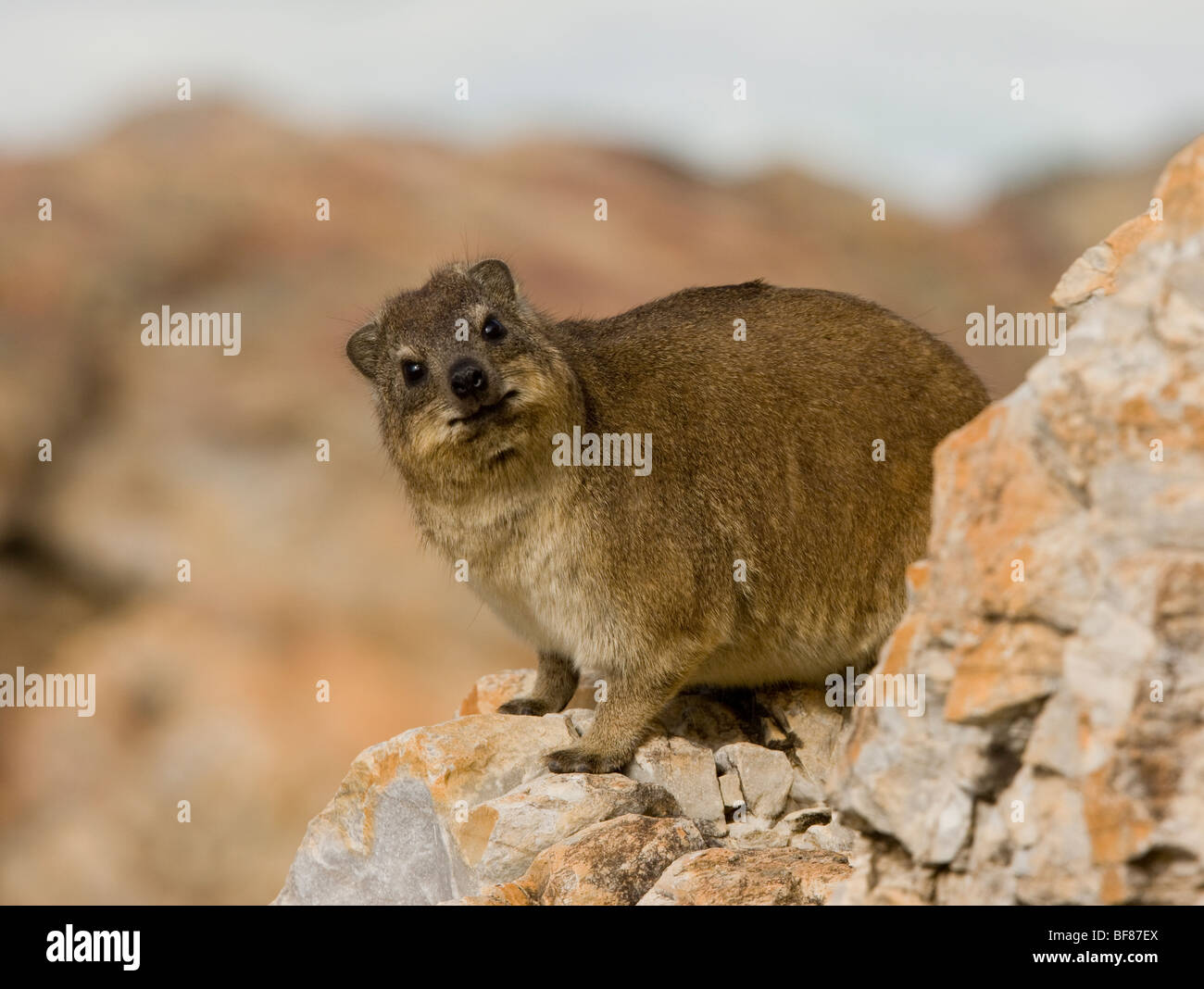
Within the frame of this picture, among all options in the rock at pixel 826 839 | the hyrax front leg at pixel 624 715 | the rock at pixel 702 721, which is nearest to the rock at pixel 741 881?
the rock at pixel 826 839

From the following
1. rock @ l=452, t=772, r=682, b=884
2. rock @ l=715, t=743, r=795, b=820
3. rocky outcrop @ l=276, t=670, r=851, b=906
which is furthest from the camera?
rock @ l=715, t=743, r=795, b=820

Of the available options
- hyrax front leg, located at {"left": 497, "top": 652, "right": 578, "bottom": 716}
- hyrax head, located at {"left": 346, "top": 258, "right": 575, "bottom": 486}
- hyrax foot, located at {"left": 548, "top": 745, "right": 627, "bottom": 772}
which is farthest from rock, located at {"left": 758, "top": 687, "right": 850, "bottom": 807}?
hyrax head, located at {"left": 346, "top": 258, "right": 575, "bottom": 486}

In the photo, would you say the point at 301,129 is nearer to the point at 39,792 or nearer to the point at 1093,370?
the point at 39,792

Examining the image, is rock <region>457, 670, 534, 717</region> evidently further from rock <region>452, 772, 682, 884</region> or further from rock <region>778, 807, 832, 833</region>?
rock <region>778, 807, 832, 833</region>

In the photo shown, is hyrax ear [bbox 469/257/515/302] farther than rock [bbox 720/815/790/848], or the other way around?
hyrax ear [bbox 469/257/515/302]

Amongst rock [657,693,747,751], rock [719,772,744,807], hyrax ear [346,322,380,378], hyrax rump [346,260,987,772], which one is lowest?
rock [719,772,744,807]

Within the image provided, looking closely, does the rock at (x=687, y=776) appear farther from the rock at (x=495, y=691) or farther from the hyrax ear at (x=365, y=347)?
the hyrax ear at (x=365, y=347)

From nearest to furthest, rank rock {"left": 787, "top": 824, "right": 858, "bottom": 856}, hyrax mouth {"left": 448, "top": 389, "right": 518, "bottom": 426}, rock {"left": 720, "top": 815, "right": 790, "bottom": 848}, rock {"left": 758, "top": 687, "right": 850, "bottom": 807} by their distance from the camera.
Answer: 1. rock {"left": 787, "top": 824, "right": 858, "bottom": 856}
2. rock {"left": 720, "top": 815, "right": 790, "bottom": 848}
3. hyrax mouth {"left": 448, "top": 389, "right": 518, "bottom": 426}
4. rock {"left": 758, "top": 687, "right": 850, "bottom": 807}

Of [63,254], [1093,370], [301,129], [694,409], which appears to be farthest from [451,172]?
[1093,370]

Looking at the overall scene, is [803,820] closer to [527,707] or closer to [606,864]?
[606,864]
